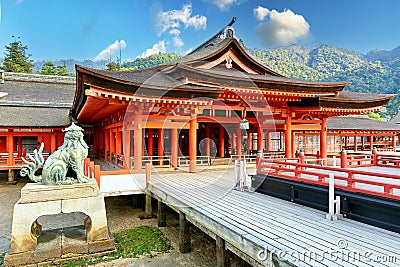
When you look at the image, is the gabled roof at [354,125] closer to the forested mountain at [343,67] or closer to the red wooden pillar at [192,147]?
the red wooden pillar at [192,147]

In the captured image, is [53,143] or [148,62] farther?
[148,62]

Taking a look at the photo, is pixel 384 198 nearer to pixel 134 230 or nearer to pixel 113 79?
pixel 134 230

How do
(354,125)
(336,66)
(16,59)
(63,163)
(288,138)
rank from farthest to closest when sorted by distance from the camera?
1. (336,66)
2. (16,59)
3. (354,125)
4. (288,138)
5. (63,163)

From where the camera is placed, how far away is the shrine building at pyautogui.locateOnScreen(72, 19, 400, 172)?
9539mm

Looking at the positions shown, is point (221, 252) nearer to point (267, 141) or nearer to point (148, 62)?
point (267, 141)

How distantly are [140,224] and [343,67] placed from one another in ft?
434

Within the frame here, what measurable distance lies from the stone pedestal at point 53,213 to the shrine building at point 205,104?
3177 mm

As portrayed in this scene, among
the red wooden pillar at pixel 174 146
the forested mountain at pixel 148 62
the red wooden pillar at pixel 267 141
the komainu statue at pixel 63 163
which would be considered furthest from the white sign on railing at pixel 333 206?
the forested mountain at pixel 148 62

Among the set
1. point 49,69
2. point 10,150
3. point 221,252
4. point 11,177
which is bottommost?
point 11,177

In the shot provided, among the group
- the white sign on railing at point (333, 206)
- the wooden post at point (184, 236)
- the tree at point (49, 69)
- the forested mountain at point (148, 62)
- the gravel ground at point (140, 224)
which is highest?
the forested mountain at point (148, 62)

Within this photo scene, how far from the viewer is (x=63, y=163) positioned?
7.01 metres

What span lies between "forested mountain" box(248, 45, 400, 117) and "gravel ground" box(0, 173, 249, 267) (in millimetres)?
73009

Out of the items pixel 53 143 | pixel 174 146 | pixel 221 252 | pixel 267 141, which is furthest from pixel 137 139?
pixel 267 141

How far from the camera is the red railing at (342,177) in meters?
5.09
